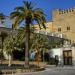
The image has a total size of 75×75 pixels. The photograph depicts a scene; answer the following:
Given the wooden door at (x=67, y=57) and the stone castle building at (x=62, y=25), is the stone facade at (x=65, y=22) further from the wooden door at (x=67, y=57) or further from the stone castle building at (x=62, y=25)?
the wooden door at (x=67, y=57)

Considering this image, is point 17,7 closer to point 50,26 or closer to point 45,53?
point 45,53

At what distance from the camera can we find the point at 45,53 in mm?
72750

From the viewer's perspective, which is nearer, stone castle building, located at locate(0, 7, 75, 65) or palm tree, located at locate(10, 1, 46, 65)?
palm tree, located at locate(10, 1, 46, 65)

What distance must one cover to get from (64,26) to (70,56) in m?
29.8

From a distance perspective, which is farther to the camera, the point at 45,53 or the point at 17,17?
the point at 45,53

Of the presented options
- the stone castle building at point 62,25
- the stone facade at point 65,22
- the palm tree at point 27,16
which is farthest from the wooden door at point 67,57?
Result: the palm tree at point 27,16

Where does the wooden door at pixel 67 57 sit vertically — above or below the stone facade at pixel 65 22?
below

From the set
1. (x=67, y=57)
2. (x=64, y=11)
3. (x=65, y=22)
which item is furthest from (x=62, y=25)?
(x=67, y=57)

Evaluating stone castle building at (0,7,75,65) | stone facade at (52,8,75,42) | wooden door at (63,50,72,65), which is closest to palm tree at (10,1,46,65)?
wooden door at (63,50,72,65)

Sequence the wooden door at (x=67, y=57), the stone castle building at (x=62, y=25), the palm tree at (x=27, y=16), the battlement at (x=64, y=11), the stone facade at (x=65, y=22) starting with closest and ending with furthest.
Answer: the palm tree at (x=27, y=16)
the wooden door at (x=67, y=57)
the stone castle building at (x=62, y=25)
the stone facade at (x=65, y=22)
the battlement at (x=64, y=11)

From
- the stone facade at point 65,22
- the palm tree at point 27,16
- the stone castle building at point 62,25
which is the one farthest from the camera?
the stone facade at point 65,22

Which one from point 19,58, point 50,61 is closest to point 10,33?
point 19,58

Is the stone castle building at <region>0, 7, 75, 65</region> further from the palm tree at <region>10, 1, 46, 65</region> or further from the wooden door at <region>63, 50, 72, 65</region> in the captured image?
the palm tree at <region>10, 1, 46, 65</region>

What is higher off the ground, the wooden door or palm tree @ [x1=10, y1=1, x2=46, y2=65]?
palm tree @ [x1=10, y1=1, x2=46, y2=65]
